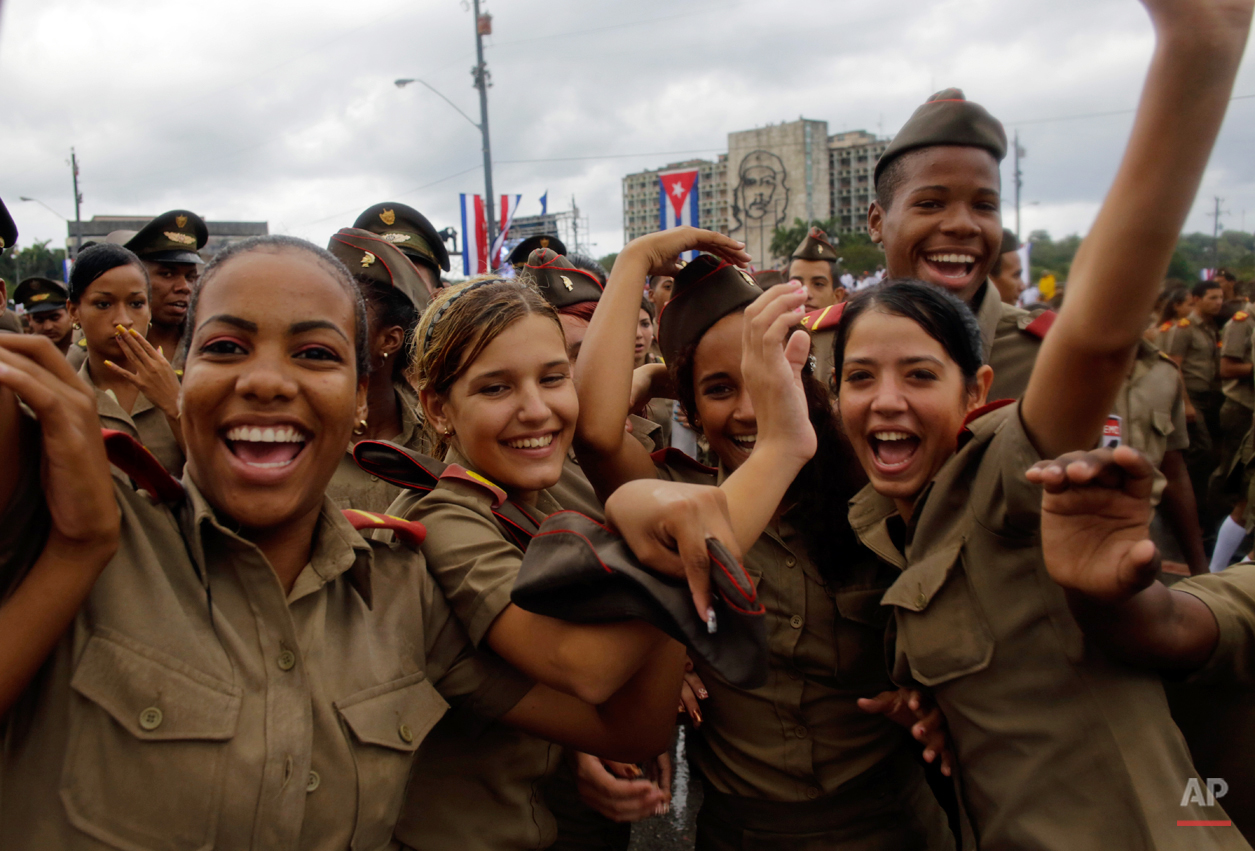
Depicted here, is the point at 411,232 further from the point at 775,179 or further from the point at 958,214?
the point at 775,179

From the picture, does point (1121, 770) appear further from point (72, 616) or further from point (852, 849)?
point (72, 616)

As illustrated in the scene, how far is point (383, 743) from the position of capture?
1.44m

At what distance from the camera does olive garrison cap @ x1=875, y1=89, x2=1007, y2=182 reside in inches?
97.5

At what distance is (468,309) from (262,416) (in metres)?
0.63

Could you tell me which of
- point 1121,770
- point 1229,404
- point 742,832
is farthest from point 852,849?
point 1229,404

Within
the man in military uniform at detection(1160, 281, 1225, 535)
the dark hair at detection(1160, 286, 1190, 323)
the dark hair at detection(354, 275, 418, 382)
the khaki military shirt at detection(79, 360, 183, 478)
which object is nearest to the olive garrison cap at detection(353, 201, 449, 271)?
the dark hair at detection(354, 275, 418, 382)

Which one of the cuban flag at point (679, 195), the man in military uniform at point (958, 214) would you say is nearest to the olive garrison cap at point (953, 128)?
the man in military uniform at point (958, 214)

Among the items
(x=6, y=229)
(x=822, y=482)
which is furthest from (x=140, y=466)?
(x=822, y=482)

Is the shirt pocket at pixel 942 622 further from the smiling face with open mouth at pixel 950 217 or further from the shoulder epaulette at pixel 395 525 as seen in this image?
the smiling face with open mouth at pixel 950 217

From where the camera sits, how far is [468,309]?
6.32 feet

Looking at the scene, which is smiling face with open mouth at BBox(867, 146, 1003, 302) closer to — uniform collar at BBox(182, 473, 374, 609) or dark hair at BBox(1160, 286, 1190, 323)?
uniform collar at BBox(182, 473, 374, 609)

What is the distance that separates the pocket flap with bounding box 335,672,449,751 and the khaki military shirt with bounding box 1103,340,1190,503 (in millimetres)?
2387

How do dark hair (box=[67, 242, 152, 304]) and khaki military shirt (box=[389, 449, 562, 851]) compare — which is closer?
khaki military shirt (box=[389, 449, 562, 851])

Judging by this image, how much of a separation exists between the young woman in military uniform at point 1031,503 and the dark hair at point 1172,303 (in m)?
7.73
